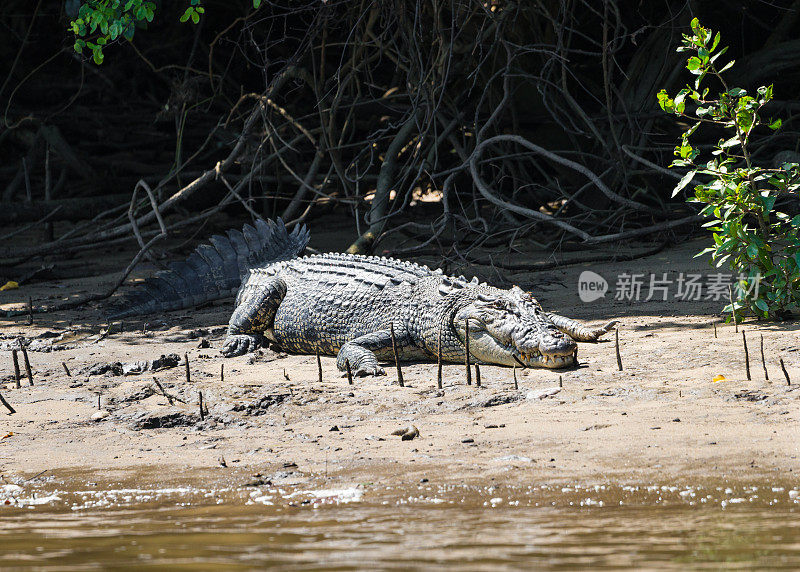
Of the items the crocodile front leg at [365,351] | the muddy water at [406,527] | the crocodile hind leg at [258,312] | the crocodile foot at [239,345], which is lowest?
the muddy water at [406,527]

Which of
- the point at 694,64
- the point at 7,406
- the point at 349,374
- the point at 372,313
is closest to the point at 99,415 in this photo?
the point at 7,406

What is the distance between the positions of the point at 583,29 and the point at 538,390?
6720mm

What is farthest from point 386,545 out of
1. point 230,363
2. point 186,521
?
point 230,363

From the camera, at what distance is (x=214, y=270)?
8.25 meters

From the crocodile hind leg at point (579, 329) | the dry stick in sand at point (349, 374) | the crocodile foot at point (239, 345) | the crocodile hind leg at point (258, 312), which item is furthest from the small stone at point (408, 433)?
the crocodile hind leg at point (258, 312)

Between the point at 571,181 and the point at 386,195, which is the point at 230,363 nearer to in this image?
the point at 386,195

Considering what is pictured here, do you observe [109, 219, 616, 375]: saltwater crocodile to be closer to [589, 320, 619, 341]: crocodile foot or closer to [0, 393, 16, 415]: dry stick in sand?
[589, 320, 619, 341]: crocodile foot

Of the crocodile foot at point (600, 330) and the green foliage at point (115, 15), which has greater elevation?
the green foliage at point (115, 15)

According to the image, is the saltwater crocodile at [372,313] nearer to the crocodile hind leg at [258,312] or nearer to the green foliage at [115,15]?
the crocodile hind leg at [258,312]

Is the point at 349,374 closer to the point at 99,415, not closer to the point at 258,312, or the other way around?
the point at 99,415

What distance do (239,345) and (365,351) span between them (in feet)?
3.55

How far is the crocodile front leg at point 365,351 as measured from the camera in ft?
18.4

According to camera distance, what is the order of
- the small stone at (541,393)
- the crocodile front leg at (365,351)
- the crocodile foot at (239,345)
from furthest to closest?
1. the crocodile foot at (239,345)
2. the crocodile front leg at (365,351)
3. the small stone at (541,393)

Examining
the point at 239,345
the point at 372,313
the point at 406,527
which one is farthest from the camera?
the point at 239,345
